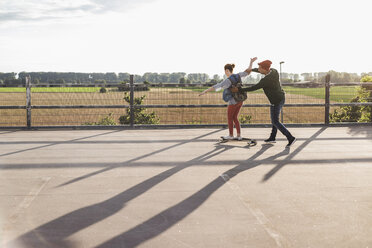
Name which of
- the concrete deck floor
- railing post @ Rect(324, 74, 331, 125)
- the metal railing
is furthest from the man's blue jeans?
railing post @ Rect(324, 74, 331, 125)

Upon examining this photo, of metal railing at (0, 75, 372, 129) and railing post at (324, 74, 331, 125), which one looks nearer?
metal railing at (0, 75, 372, 129)

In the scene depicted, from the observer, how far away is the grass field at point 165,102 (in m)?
13.0

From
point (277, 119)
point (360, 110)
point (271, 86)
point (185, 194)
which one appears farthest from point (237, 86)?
point (360, 110)

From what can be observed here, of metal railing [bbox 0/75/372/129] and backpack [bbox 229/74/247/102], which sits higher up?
backpack [bbox 229/74/247/102]

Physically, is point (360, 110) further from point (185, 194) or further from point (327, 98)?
point (185, 194)

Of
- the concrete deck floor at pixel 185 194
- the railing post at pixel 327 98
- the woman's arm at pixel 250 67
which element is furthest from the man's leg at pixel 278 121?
the railing post at pixel 327 98

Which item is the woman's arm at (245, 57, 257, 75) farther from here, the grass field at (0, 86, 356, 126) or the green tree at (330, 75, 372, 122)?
the green tree at (330, 75, 372, 122)

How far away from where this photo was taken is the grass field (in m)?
13.0

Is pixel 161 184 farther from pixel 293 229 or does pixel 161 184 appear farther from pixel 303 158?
pixel 303 158

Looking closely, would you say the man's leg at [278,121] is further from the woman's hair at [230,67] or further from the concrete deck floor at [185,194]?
the woman's hair at [230,67]

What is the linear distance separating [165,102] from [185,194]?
8.30 m

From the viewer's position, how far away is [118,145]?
955 centimetres

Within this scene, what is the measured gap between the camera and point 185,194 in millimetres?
5453

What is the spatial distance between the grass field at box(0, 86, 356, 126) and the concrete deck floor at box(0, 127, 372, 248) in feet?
11.0
